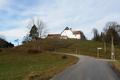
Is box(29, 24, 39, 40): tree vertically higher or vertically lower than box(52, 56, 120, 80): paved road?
higher

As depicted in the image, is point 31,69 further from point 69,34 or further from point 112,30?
point 69,34

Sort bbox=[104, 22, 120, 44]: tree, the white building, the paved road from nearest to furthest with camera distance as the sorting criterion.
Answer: the paved road < bbox=[104, 22, 120, 44]: tree < the white building

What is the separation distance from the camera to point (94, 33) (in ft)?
560

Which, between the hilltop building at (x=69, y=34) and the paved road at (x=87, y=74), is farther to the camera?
the hilltop building at (x=69, y=34)

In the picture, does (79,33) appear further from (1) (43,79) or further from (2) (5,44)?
(1) (43,79)

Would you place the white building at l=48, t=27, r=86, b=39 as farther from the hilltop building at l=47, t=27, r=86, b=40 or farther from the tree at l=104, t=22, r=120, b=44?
the tree at l=104, t=22, r=120, b=44

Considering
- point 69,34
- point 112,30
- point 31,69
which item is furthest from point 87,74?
point 69,34

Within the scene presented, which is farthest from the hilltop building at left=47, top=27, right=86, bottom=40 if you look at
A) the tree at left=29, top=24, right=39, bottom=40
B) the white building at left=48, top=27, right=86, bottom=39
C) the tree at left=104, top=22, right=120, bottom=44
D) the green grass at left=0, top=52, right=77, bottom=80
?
Answer: the green grass at left=0, top=52, right=77, bottom=80

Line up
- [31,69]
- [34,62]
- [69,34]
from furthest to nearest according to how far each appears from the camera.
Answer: [69,34] → [34,62] → [31,69]

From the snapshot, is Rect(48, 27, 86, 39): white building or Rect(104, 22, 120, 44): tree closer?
Rect(104, 22, 120, 44): tree

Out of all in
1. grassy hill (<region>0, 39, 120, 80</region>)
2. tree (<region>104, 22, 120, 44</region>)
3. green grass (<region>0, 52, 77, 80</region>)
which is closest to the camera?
green grass (<region>0, 52, 77, 80</region>)

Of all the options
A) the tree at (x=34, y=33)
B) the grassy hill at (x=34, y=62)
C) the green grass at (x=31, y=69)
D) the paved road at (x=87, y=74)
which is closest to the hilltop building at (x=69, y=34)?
the tree at (x=34, y=33)

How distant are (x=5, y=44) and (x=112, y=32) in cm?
6770

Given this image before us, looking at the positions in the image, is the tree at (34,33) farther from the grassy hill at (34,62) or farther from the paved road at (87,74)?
the paved road at (87,74)
